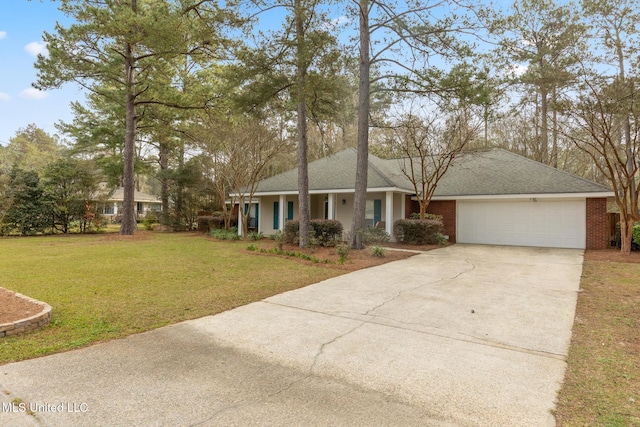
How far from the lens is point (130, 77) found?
16359mm

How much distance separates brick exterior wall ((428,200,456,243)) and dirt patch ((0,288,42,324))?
48.0 ft

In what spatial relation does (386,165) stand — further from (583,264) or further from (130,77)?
(130,77)

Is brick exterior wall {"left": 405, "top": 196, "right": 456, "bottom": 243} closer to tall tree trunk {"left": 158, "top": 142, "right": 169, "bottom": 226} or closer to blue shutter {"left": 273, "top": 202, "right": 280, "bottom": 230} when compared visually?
blue shutter {"left": 273, "top": 202, "right": 280, "bottom": 230}

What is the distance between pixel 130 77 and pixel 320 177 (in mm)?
10551

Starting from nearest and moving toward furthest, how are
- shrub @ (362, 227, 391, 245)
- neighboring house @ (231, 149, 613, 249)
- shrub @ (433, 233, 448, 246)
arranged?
shrub @ (362, 227, 391, 245) → neighboring house @ (231, 149, 613, 249) → shrub @ (433, 233, 448, 246)

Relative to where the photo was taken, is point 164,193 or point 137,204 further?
point 137,204

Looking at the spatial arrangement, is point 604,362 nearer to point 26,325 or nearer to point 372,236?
point 26,325

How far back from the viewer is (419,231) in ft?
43.8

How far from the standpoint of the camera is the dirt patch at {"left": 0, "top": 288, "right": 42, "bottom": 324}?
13.3 feet

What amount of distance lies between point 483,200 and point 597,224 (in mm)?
3984

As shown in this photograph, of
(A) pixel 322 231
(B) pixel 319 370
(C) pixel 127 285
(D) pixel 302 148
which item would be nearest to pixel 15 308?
(C) pixel 127 285

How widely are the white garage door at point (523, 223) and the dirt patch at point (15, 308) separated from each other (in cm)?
1493

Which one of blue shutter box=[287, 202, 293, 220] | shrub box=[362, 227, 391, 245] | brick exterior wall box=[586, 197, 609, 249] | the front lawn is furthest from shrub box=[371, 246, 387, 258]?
blue shutter box=[287, 202, 293, 220]

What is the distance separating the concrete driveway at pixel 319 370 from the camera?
239cm
